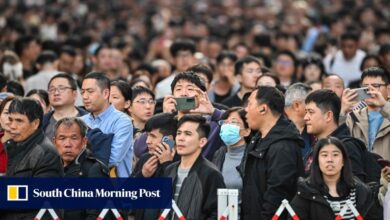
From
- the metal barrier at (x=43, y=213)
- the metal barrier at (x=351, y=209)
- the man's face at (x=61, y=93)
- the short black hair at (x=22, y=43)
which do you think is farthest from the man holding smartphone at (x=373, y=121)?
the short black hair at (x=22, y=43)

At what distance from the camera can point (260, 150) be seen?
10648 millimetres

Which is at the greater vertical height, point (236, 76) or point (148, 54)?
point (148, 54)

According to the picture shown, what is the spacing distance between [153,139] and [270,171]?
1.44m

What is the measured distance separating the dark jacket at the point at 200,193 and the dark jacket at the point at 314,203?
70 centimetres

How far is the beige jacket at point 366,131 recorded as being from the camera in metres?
11.8

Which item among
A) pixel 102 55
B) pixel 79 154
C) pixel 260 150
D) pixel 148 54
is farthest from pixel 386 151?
pixel 148 54

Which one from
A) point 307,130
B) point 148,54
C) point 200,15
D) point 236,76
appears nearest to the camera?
point 307,130

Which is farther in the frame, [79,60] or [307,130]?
[79,60]

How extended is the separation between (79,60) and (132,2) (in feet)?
62.6

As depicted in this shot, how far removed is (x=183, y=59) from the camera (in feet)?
60.3

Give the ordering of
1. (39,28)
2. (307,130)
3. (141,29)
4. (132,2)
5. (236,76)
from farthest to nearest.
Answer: (132,2) < (141,29) < (39,28) < (236,76) < (307,130)

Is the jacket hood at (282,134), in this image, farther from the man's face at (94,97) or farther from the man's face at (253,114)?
the man's face at (94,97)

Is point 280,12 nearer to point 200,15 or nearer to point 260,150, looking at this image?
point 200,15

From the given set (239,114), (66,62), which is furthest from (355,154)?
(66,62)
